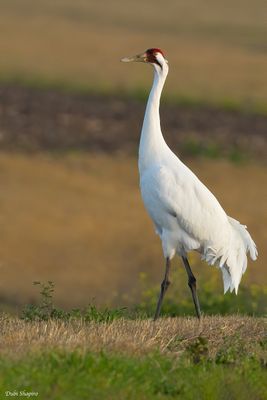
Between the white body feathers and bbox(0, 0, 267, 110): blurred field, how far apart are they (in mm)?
A: 17904

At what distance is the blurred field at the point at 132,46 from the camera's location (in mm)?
30344

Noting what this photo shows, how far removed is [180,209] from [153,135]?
0.72m

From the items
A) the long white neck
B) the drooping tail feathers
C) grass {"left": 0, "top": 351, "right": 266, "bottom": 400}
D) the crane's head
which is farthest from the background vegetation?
the crane's head

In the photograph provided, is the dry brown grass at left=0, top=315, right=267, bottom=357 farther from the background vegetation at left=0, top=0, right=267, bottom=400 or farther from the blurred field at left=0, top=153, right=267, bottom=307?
the blurred field at left=0, top=153, right=267, bottom=307

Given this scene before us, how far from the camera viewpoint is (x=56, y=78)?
30.5m

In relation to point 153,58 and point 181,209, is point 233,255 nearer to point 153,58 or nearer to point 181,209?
point 181,209

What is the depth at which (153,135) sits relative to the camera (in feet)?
34.1

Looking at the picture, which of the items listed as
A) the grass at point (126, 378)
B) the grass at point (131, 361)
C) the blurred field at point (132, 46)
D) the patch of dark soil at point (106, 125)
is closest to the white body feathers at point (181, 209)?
the grass at point (131, 361)

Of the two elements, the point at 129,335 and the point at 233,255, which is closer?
the point at 129,335

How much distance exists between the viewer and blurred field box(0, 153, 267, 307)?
52.0 feet

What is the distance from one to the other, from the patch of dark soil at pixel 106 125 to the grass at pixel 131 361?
15283 mm

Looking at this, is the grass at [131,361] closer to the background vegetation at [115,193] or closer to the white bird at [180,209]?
the background vegetation at [115,193]

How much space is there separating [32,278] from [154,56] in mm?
5859

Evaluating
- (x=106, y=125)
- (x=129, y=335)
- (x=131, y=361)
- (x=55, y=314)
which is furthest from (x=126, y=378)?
(x=106, y=125)
